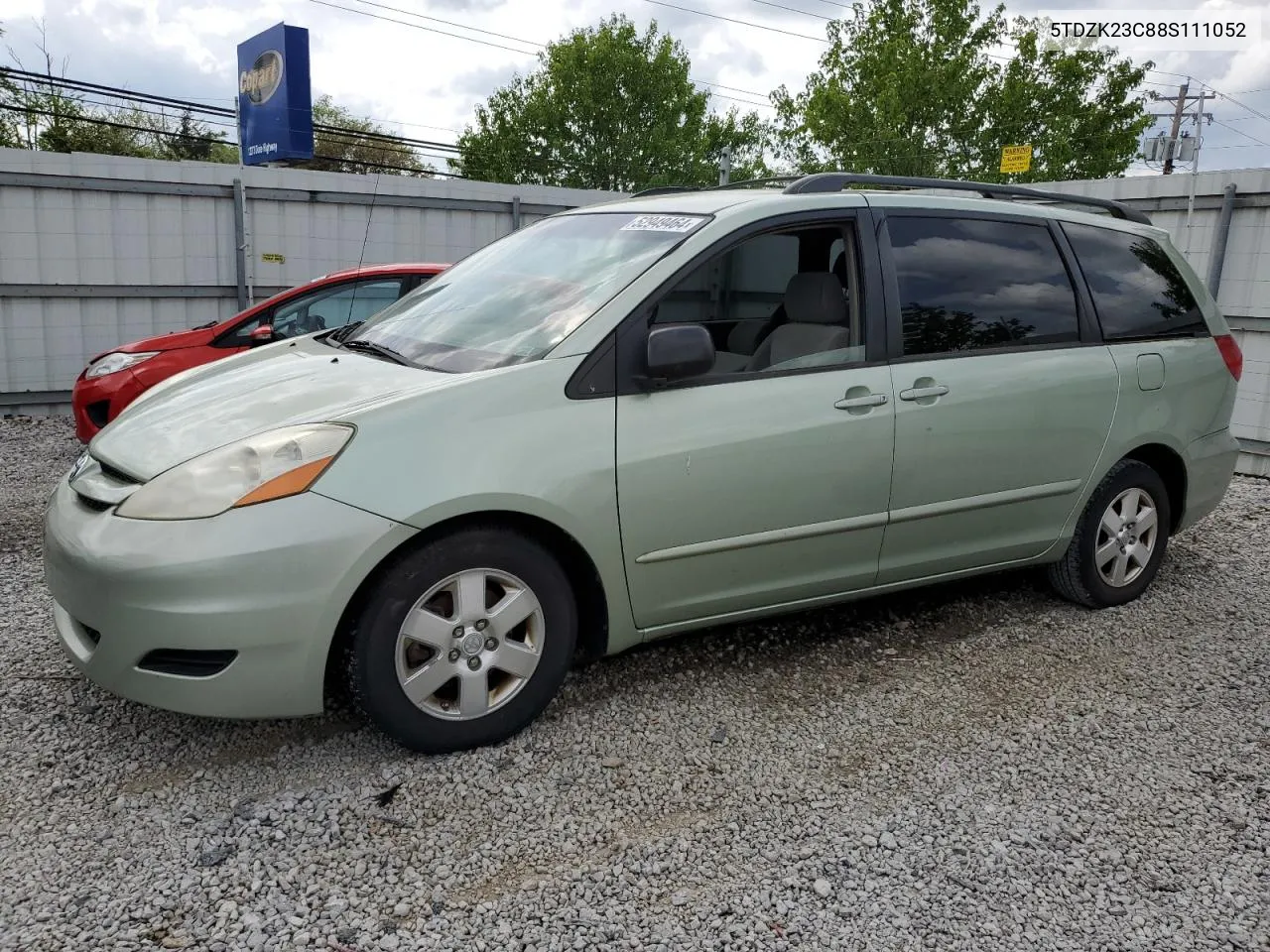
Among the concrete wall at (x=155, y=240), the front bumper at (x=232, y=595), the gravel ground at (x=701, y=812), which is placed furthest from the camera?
the concrete wall at (x=155, y=240)

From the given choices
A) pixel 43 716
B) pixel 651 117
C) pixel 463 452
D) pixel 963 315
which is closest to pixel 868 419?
pixel 963 315

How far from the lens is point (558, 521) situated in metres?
3.07

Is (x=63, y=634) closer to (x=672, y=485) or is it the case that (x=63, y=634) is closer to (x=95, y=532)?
(x=95, y=532)

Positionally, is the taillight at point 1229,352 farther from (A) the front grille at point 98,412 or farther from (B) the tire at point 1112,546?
(A) the front grille at point 98,412

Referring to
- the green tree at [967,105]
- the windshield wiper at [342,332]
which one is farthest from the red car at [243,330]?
the green tree at [967,105]

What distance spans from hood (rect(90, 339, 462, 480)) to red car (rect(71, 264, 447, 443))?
3.93 metres

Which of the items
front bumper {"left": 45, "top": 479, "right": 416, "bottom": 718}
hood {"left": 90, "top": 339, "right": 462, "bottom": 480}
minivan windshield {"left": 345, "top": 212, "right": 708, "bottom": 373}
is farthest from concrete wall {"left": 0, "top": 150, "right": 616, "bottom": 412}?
front bumper {"left": 45, "top": 479, "right": 416, "bottom": 718}

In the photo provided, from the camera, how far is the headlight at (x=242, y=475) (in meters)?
2.77

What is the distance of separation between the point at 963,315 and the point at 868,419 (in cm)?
69

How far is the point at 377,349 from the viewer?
3691 mm

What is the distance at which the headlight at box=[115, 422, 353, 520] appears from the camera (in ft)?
9.09

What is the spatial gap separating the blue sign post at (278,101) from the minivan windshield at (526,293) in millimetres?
23605

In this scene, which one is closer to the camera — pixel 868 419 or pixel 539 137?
pixel 868 419

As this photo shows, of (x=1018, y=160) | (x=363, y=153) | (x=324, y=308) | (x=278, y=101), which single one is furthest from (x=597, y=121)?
(x=324, y=308)
